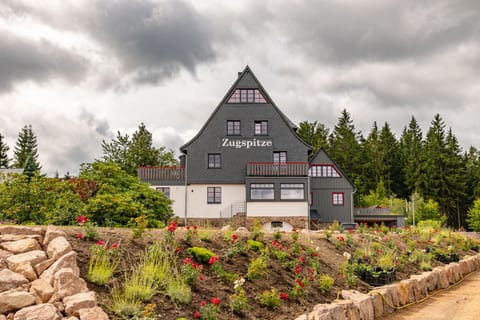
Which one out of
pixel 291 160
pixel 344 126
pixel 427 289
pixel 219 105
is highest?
pixel 344 126

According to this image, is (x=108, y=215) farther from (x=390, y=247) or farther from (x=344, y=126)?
(x=344, y=126)

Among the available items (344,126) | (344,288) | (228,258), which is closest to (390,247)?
(344,288)

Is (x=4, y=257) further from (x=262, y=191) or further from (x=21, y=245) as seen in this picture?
(x=262, y=191)

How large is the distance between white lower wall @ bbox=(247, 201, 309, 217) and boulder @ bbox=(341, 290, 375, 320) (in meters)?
22.8

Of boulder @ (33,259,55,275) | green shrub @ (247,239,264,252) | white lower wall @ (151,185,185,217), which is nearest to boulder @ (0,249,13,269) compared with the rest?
boulder @ (33,259,55,275)

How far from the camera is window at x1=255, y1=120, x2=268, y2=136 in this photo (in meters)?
36.2

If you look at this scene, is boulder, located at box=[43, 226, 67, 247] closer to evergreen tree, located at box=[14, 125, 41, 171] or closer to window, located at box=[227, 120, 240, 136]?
window, located at box=[227, 120, 240, 136]

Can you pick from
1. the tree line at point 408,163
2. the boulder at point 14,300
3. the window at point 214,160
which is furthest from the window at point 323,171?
the boulder at point 14,300

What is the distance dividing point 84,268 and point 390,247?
12574mm

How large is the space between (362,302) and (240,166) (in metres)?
26.3

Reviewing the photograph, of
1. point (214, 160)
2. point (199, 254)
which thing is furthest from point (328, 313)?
point (214, 160)

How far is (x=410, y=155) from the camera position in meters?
65.3

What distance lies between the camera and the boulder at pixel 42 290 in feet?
20.6

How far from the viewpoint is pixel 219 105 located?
1415 inches
